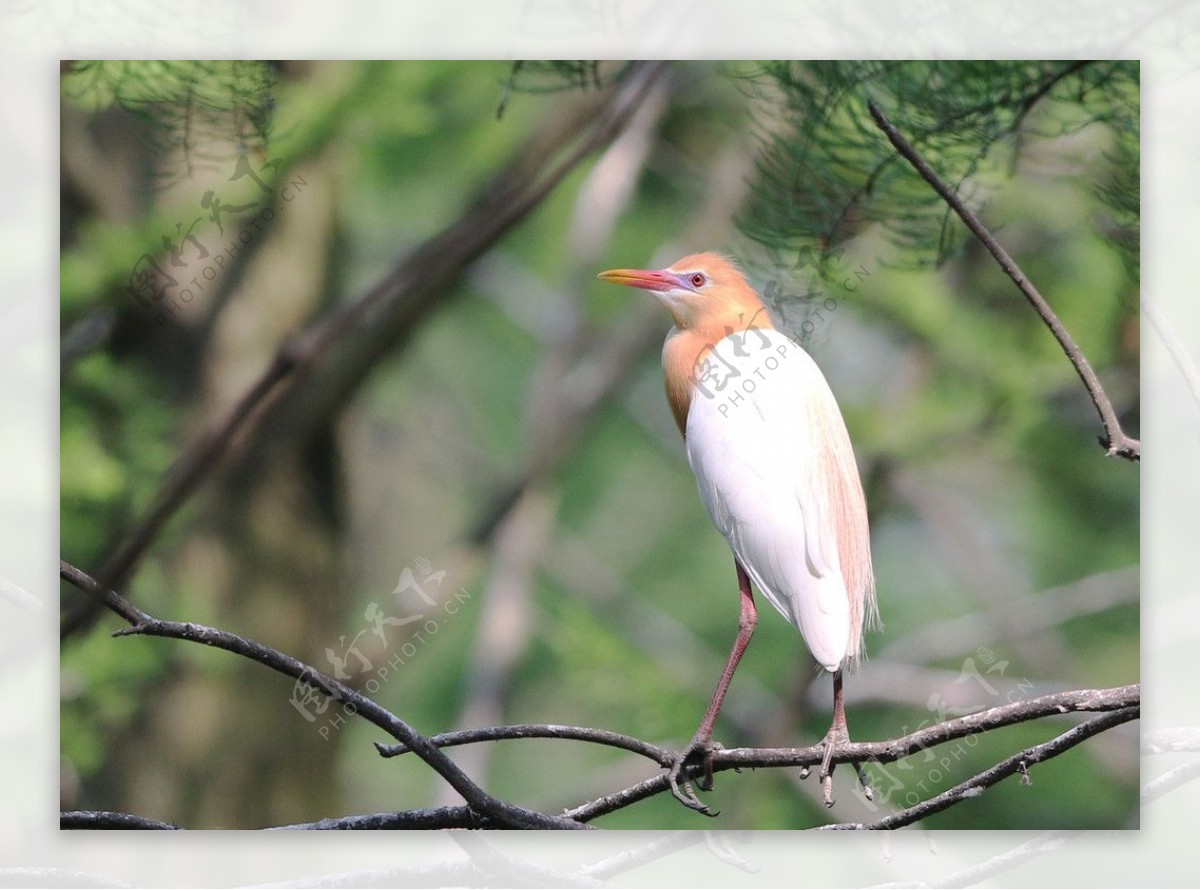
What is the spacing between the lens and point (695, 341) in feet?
5.61

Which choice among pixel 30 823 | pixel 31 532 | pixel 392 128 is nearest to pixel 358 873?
pixel 30 823

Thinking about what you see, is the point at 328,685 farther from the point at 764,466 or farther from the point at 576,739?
the point at 764,466

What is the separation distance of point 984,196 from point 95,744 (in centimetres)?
166

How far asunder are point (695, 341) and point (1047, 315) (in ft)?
1.57

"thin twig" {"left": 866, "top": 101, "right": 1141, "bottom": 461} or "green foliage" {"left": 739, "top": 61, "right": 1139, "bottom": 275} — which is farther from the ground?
"green foliage" {"left": 739, "top": 61, "right": 1139, "bottom": 275}

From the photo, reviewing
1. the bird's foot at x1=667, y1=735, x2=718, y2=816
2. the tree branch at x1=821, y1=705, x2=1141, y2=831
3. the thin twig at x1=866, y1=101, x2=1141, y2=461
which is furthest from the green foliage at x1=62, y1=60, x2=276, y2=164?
the tree branch at x1=821, y1=705, x2=1141, y2=831

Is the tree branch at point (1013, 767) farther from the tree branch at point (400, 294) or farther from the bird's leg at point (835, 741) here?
the tree branch at point (400, 294)

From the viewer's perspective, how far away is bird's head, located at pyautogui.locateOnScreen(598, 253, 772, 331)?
1.71 metres

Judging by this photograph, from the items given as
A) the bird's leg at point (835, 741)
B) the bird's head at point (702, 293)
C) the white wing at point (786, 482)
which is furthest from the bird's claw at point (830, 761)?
the bird's head at point (702, 293)

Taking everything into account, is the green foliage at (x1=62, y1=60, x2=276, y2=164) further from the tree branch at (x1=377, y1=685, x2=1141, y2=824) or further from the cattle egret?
the tree branch at (x1=377, y1=685, x2=1141, y2=824)

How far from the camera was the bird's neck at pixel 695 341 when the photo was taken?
171cm

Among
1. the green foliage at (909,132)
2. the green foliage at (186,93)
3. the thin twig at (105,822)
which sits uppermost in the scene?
the green foliage at (186,93)

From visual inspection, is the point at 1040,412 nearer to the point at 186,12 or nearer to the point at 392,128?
the point at 392,128

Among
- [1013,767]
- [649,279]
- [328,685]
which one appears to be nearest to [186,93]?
[649,279]
